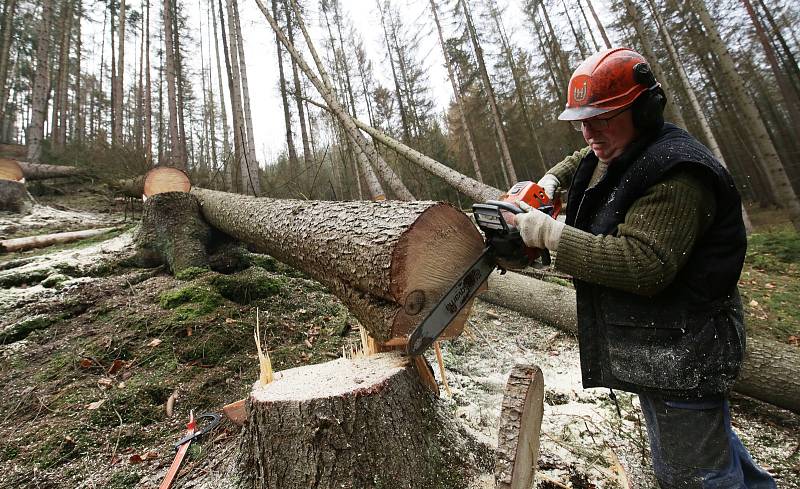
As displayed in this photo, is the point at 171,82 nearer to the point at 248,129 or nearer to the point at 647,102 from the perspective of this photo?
the point at 248,129

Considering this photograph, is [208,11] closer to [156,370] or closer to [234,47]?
[234,47]

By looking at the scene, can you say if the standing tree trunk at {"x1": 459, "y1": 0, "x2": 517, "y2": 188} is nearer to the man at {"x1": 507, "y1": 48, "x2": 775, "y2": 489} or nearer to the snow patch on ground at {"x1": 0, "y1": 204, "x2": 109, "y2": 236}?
the snow patch on ground at {"x1": 0, "y1": 204, "x2": 109, "y2": 236}

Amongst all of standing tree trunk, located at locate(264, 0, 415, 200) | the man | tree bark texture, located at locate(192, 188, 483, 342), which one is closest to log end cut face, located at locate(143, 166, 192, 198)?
standing tree trunk, located at locate(264, 0, 415, 200)

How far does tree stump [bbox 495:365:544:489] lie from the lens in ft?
3.64

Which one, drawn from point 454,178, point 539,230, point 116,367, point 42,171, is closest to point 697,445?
point 539,230

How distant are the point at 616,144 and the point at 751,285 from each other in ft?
17.8

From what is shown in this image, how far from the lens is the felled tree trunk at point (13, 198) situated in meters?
6.49

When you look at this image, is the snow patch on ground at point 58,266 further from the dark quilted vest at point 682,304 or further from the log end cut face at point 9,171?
the dark quilted vest at point 682,304

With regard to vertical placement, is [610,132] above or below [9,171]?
below

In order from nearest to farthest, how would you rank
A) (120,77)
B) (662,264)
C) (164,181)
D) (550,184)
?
(662,264), (550,184), (164,181), (120,77)

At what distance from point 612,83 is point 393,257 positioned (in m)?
1.05

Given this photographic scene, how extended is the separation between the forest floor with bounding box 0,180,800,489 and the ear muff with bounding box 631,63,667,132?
1.53 metres

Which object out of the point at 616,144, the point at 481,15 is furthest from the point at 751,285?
the point at 481,15

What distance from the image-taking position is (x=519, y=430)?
3.77 feet
